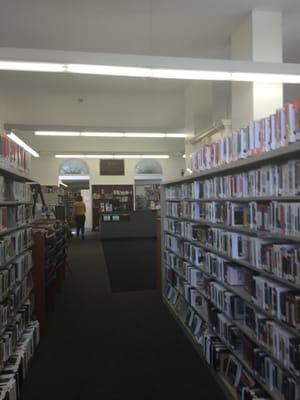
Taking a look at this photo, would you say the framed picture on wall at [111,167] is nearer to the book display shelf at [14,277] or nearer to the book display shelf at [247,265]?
→ the book display shelf at [14,277]

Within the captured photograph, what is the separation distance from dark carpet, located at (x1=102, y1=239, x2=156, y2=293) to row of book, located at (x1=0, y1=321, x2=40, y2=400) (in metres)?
2.46

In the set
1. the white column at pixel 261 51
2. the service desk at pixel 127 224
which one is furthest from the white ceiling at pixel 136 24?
the service desk at pixel 127 224

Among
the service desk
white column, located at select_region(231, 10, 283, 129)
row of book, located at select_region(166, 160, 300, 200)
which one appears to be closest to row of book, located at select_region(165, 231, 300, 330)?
row of book, located at select_region(166, 160, 300, 200)

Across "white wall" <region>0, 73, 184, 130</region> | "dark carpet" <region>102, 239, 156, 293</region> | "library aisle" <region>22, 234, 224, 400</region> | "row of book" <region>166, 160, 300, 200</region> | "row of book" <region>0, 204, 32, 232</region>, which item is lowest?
"library aisle" <region>22, 234, 224, 400</region>

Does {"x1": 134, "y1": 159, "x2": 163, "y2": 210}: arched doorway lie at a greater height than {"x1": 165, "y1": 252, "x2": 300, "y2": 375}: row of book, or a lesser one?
greater

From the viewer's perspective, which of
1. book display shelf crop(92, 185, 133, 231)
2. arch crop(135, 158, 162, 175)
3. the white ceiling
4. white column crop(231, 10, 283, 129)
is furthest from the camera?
arch crop(135, 158, 162, 175)

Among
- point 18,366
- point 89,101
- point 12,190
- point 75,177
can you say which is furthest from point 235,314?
point 75,177

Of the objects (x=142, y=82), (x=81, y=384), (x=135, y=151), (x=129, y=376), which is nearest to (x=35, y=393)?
(x=81, y=384)

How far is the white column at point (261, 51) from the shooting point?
4961 millimetres

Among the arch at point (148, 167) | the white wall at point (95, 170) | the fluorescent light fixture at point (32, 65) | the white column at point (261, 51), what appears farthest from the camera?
the arch at point (148, 167)

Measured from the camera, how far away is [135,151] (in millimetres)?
14891

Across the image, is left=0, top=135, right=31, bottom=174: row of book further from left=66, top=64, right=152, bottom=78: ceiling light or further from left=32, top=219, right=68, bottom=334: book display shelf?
left=66, top=64, right=152, bottom=78: ceiling light

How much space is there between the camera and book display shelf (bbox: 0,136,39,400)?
9.42 feet

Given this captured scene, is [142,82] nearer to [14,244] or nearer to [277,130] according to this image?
[14,244]
